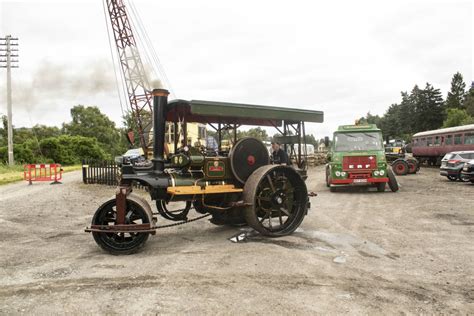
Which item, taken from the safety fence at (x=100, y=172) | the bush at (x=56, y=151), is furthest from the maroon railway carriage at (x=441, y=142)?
the bush at (x=56, y=151)

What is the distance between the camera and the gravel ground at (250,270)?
3.83 m

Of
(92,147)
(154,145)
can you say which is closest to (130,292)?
(154,145)

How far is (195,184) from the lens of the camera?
20.4 ft

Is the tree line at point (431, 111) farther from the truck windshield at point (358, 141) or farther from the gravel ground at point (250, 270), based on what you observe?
the gravel ground at point (250, 270)

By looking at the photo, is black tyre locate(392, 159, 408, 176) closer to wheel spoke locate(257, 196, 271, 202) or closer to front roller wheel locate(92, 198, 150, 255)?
wheel spoke locate(257, 196, 271, 202)

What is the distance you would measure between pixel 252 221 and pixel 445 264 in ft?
8.89

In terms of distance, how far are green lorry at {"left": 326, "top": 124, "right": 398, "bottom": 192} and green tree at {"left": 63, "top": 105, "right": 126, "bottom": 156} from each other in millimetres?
44145

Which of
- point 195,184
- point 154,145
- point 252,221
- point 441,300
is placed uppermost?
point 154,145

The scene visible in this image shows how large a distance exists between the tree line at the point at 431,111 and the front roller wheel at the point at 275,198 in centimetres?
5136

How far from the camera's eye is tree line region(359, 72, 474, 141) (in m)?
59.3

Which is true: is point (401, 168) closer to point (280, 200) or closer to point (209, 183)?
point (280, 200)

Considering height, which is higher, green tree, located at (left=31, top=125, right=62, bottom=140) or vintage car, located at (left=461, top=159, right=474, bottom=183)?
green tree, located at (left=31, top=125, right=62, bottom=140)

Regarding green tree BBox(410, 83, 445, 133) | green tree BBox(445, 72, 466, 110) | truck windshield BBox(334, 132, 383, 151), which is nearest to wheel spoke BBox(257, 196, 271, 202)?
truck windshield BBox(334, 132, 383, 151)

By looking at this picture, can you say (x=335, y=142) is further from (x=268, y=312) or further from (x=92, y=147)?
(x=92, y=147)
